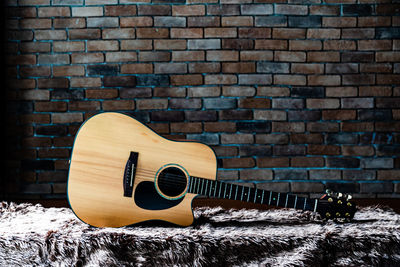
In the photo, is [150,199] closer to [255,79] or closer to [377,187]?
[255,79]

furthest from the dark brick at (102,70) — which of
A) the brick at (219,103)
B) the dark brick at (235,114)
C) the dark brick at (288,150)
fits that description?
the dark brick at (288,150)

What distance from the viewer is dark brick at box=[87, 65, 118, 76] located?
5.77 feet

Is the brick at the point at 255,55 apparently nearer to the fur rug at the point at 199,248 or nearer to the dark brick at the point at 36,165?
the fur rug at the point at 199,248

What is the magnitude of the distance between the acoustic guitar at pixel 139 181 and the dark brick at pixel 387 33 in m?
1.16

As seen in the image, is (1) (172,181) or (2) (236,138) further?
(2) (236,138)

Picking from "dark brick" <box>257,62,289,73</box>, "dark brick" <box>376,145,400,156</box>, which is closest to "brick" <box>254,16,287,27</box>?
"dark brick" <box>257,62,289,73</box>

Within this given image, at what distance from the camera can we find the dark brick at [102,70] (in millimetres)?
1758

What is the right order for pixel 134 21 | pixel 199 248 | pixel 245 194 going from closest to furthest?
pixel 199 248, pixel 245 194, pixel 134 21

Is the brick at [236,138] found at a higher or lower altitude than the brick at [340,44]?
lower

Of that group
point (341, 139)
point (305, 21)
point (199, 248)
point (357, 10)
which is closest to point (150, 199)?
point (199, 248)

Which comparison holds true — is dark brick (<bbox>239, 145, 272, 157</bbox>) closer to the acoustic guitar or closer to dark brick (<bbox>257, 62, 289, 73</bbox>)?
dark brick (<bbox>257, 62, 289, 73</bbox>)

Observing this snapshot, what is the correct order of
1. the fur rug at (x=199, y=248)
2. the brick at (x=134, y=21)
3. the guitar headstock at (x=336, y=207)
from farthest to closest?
the brick at (x=134, y=21) < the guitar headstock at (x=336, y=207) < the fur rug at (x=199, y=248)

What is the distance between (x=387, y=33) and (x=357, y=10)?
0.23 metres

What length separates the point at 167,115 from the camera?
1.78m
